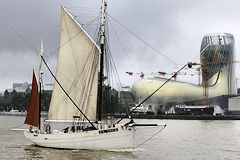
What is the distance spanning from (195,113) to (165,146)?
149 metres

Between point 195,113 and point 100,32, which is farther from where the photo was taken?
point 195,113

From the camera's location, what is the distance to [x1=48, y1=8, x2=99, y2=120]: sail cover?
4537 centimetres

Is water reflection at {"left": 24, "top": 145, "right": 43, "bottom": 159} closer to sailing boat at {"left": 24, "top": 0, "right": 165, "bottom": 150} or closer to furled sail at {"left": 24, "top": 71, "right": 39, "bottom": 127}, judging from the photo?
sailing boat at {"left": 24, "top": 0, "right": 165, "bottom": 150}

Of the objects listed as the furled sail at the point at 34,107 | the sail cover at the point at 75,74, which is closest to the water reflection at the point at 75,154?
the furled sail at the point at 34,107

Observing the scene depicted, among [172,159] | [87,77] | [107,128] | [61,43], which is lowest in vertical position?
[172,159]

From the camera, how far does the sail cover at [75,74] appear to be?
1786 inches

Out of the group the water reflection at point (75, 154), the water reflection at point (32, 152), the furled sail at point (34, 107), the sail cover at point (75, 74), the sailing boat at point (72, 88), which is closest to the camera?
the water reflection at point (75, 154)

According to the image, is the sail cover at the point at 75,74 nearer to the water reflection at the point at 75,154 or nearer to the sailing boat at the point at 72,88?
the sailing boat at the point at 72,88

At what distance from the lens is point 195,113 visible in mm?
196375

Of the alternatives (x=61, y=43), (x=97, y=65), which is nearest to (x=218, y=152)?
(x=97, y=65)

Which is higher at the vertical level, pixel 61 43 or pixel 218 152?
pixel 61 43

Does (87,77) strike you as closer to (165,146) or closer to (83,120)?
(83,120)

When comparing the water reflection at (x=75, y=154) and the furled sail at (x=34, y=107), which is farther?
the furled sail at (x=34, y=107)

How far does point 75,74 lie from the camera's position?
4697 centimetres
